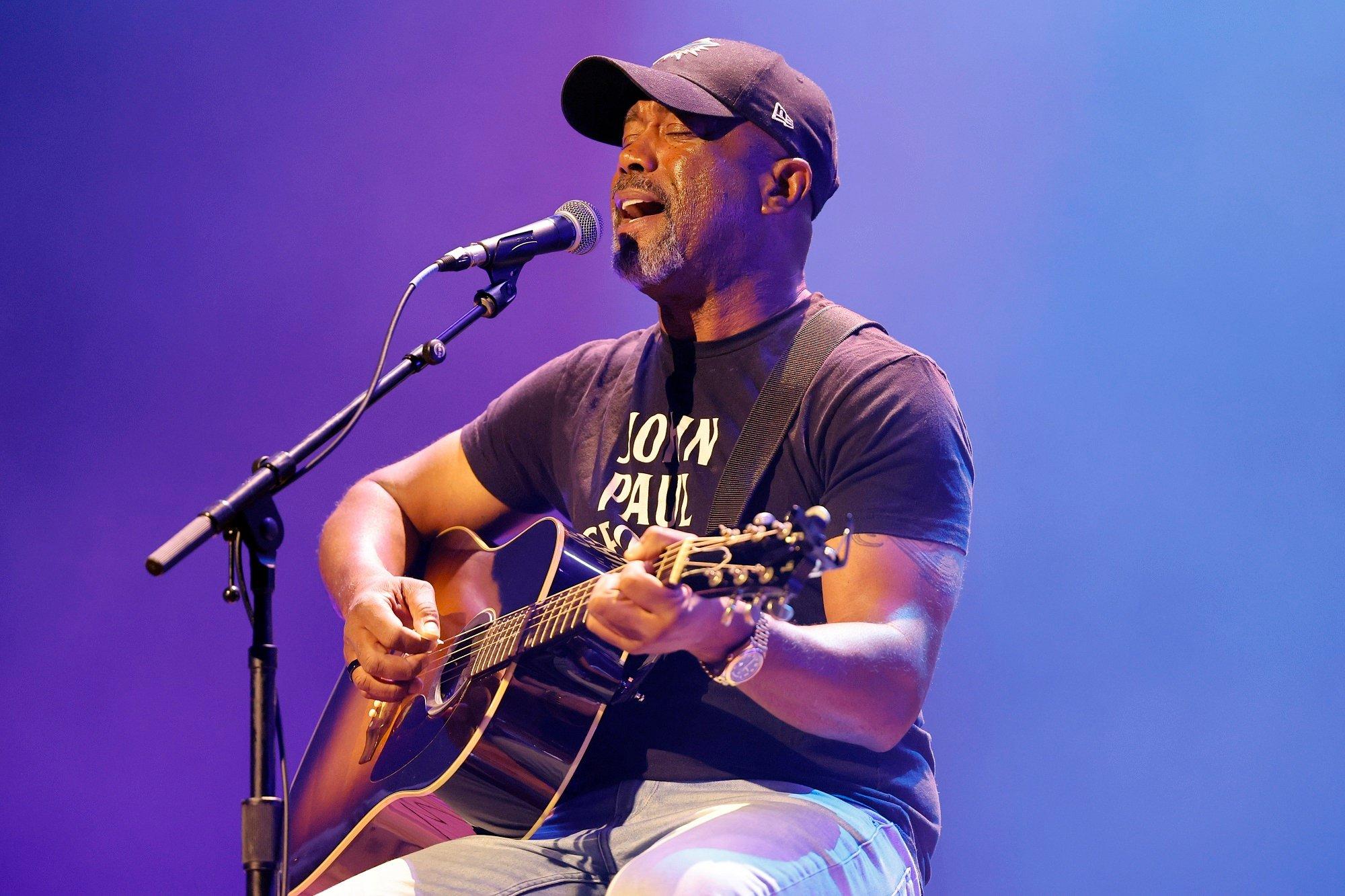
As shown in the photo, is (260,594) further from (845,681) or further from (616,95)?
(616,95)

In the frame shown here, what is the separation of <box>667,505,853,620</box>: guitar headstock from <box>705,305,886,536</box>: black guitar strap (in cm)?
61

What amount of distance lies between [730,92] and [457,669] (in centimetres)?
128

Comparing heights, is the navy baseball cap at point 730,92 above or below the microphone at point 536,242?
above

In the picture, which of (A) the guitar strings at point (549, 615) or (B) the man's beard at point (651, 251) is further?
(B) the man's beard at point (651, 251)

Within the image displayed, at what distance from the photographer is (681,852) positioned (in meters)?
1.80

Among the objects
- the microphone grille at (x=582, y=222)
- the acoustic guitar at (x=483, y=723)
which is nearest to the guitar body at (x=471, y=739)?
the acoustic guitar at (x=483, y=723)

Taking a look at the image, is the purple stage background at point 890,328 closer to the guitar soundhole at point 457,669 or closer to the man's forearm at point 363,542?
the man's forearm at point 363,542

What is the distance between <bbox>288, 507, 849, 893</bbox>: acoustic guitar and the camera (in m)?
2.03

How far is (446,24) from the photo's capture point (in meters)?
3.75

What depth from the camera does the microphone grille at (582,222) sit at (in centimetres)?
235

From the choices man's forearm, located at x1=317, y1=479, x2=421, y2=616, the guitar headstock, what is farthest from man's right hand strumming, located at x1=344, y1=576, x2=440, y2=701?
the guitar headstock

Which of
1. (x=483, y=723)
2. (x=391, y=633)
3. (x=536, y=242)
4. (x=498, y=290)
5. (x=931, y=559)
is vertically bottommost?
(x=483, y=723)

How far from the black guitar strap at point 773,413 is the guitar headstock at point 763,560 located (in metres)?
0.61

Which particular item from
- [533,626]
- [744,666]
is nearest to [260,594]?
[533,626]
